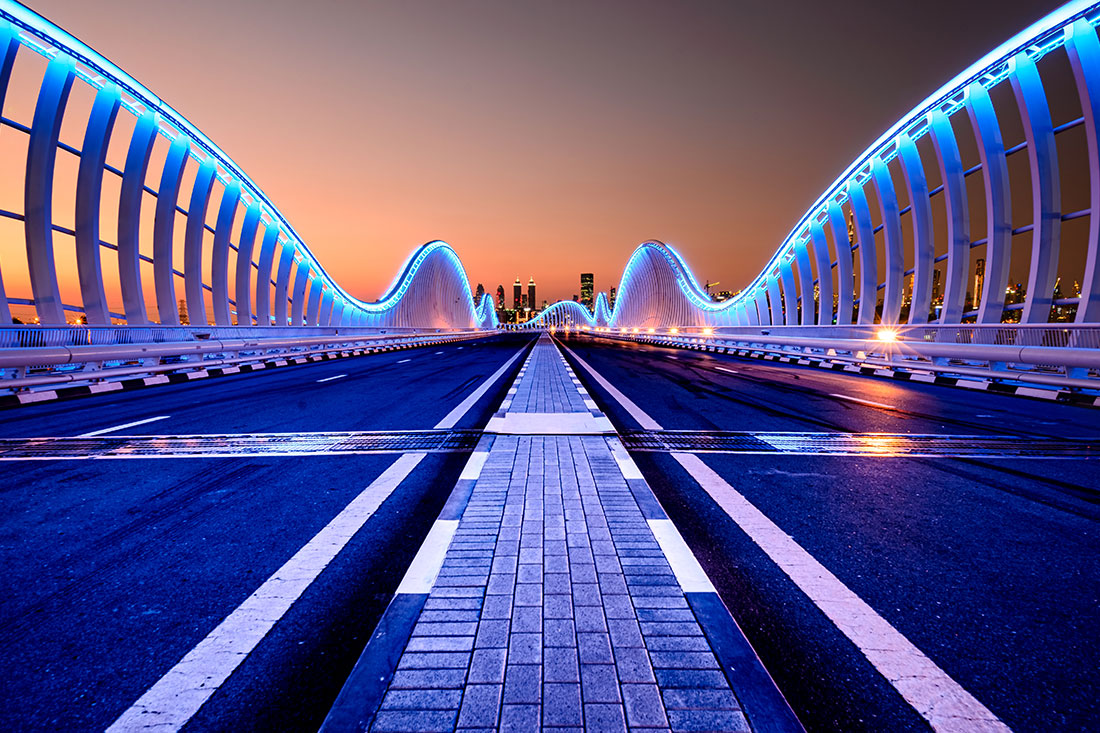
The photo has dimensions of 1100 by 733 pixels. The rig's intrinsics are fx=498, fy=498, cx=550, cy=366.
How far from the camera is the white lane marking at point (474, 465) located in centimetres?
462

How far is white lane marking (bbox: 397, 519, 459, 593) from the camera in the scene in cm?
262

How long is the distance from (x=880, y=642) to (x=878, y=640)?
0.05ft

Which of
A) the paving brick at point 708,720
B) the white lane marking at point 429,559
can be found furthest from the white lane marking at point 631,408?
the paving brick at point 708,720

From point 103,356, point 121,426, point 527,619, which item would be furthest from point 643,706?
point 103,356

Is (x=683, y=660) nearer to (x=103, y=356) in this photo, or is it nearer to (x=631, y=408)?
(x=631, y=408)

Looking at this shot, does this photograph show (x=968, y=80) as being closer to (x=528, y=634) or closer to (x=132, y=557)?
(x=528, y=634)

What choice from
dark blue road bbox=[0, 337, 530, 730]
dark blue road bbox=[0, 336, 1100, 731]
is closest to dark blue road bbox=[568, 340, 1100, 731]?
dark blue road bbox=[0, 336, 1100, 731]

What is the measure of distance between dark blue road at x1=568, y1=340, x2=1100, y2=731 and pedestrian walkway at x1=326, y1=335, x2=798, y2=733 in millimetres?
265

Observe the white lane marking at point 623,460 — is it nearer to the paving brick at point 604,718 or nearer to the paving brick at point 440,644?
the paving brick at point 440,644

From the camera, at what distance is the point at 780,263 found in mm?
34438

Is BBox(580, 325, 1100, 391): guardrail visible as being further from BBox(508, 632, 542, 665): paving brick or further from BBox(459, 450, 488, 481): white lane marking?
→ BBox(508, 632, 542, 665): paving brick

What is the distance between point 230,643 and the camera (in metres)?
2.22

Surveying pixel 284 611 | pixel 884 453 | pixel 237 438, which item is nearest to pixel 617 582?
pixel 284 611

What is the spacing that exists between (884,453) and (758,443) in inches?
52.6
